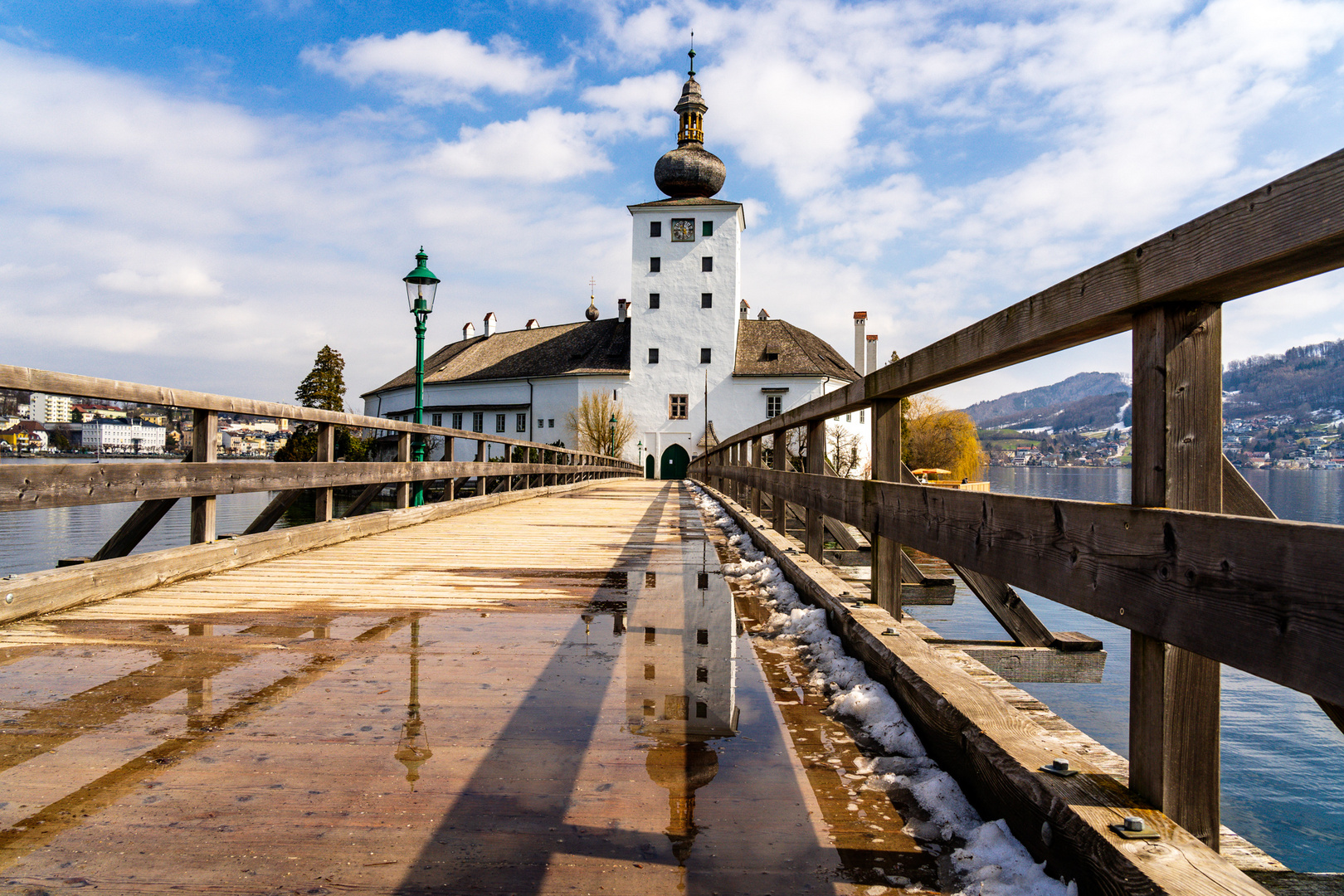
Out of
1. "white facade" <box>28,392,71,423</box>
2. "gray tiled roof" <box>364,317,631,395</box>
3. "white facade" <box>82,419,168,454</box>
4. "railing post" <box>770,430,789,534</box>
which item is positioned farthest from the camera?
"gray tiled roof" <box>364,317,631,395</box>

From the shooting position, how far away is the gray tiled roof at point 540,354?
174 feet

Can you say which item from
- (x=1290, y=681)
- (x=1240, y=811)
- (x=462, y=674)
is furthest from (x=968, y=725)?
(x=1240, y=811)

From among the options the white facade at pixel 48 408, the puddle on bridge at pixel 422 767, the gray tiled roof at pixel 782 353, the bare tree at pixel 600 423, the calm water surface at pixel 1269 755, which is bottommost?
the calm water surface at pixel 1269 755

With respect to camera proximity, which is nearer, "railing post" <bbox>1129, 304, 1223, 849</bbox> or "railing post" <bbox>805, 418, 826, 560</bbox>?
"railing post" <bbox>1129, 304, 1223, 849</bbox>

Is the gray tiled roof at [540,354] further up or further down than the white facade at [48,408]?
further up

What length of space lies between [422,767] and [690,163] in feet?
167

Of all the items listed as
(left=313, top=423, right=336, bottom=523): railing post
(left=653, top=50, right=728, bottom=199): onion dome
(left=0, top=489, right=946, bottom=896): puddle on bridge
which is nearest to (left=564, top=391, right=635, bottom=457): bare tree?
(left=653, top=50, right=728, bottom=199): onion dome

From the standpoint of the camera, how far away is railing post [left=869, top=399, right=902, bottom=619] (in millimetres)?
3016

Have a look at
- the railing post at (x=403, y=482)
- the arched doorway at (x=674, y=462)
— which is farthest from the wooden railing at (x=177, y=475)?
the arched doorway at (x=674, y=462)

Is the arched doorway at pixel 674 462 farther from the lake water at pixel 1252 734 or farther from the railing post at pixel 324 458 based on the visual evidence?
the railing post at pixel 324 458

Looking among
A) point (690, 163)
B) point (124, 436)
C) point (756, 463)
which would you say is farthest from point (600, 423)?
point (124, 436)

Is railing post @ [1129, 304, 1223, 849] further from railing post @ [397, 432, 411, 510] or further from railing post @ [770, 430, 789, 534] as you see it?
railing post @ [397, 432, 411, 510]

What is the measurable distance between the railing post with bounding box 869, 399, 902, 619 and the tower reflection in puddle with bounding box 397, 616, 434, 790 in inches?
65.5

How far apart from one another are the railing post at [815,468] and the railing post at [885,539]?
3.87 ft
